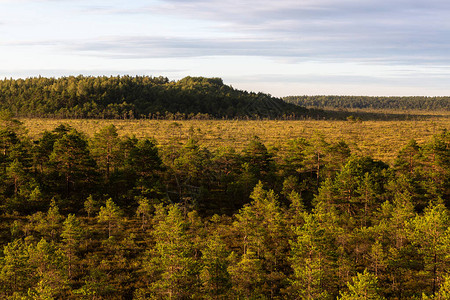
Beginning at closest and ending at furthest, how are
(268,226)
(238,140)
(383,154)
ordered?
(268,226) < (383,154) < (238,140)

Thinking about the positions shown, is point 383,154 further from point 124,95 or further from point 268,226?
point 124,95

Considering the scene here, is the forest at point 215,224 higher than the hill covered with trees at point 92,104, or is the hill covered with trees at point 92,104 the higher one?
the hill covered with trees at point 92,104

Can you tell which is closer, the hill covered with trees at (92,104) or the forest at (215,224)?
the forest at (215,224)

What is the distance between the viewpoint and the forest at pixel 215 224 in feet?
83.6

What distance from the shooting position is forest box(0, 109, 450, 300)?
83.6 ft

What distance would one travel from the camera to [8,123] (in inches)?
1930

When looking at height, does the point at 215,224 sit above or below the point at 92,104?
below

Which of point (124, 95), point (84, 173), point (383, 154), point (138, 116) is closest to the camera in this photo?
point (84, 173)

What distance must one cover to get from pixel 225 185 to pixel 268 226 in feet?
67.9

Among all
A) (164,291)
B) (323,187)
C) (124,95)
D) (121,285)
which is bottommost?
(121,285)

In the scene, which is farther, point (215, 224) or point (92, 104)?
point (92, 104)

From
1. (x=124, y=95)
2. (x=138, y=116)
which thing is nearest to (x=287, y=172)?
(x=138, y=116)

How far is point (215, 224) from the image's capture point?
43.8 meters

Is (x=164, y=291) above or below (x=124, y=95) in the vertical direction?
below
